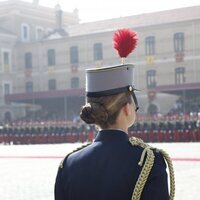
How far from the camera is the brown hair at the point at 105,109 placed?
248 centimetres

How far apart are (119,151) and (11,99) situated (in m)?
39.3

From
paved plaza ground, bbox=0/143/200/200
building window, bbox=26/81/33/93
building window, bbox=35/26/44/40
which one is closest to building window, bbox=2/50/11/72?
building window, bbox=26/81/33/93

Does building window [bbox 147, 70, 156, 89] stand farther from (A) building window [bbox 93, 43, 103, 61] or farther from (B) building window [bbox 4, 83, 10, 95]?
(B) building window [bbox 4, 83, 10, 95]

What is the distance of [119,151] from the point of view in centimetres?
244

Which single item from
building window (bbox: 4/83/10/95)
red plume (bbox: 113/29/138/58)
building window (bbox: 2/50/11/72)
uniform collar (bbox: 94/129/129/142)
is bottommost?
uniform collar (bbox: 94/129/129/142)

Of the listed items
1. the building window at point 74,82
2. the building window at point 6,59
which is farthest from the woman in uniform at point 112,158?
the building window at point 6,59

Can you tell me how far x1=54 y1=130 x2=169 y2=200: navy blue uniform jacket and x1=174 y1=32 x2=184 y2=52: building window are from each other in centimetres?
3635

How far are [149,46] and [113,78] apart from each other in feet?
124

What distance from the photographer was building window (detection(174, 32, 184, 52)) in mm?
38266

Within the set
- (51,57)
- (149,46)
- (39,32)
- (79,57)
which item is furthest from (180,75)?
(39,32)

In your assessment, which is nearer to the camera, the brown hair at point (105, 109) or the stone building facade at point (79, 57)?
the brown hair at point (105, 109)

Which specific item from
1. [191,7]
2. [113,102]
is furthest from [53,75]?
[113,102]

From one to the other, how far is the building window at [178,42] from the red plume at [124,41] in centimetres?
3603

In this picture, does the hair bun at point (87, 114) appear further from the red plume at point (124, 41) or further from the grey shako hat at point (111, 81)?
the red plume at point (124, 41)
